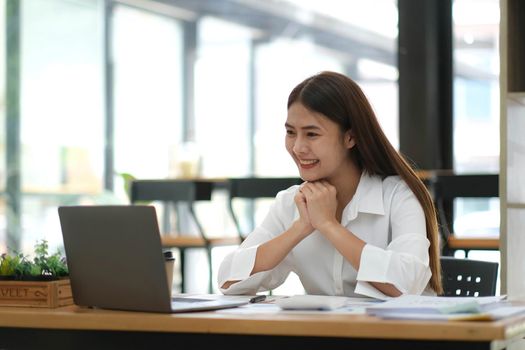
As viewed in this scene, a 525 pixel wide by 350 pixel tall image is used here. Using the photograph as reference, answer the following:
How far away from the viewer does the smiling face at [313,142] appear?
253cm

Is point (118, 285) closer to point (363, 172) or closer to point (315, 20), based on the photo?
point (363, 172)

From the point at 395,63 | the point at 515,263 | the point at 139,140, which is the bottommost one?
the point at 515,263

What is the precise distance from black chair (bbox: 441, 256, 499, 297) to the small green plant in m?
1.02

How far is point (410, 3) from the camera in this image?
620 centimetres

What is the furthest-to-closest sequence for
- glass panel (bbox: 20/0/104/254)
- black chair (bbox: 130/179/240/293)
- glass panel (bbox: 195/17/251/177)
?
glass panel (bbox: 20/0/104/254), glass panel (bbox: 195/17/251/177), black chair (bbox: 130/179/240/293)

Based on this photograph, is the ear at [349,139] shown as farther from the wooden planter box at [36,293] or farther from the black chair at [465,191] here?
the black chair at [465,191]

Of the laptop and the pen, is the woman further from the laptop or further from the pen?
the laptop

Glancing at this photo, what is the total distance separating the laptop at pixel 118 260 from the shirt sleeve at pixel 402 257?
336 millimetres

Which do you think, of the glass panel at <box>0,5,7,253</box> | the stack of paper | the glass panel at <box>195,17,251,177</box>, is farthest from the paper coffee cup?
the glass panel at <box>0,5,7,253</box>

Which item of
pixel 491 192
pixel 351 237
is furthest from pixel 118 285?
pixel 491 192

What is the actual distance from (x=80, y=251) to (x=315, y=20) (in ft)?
15.4

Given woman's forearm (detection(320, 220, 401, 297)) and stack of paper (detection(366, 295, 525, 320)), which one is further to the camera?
woman's forearm (detection(320, 220, 401, 297))

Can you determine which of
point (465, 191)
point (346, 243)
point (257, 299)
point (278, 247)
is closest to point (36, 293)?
point (257, 299)

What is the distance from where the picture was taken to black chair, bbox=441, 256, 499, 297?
8.22 feet
